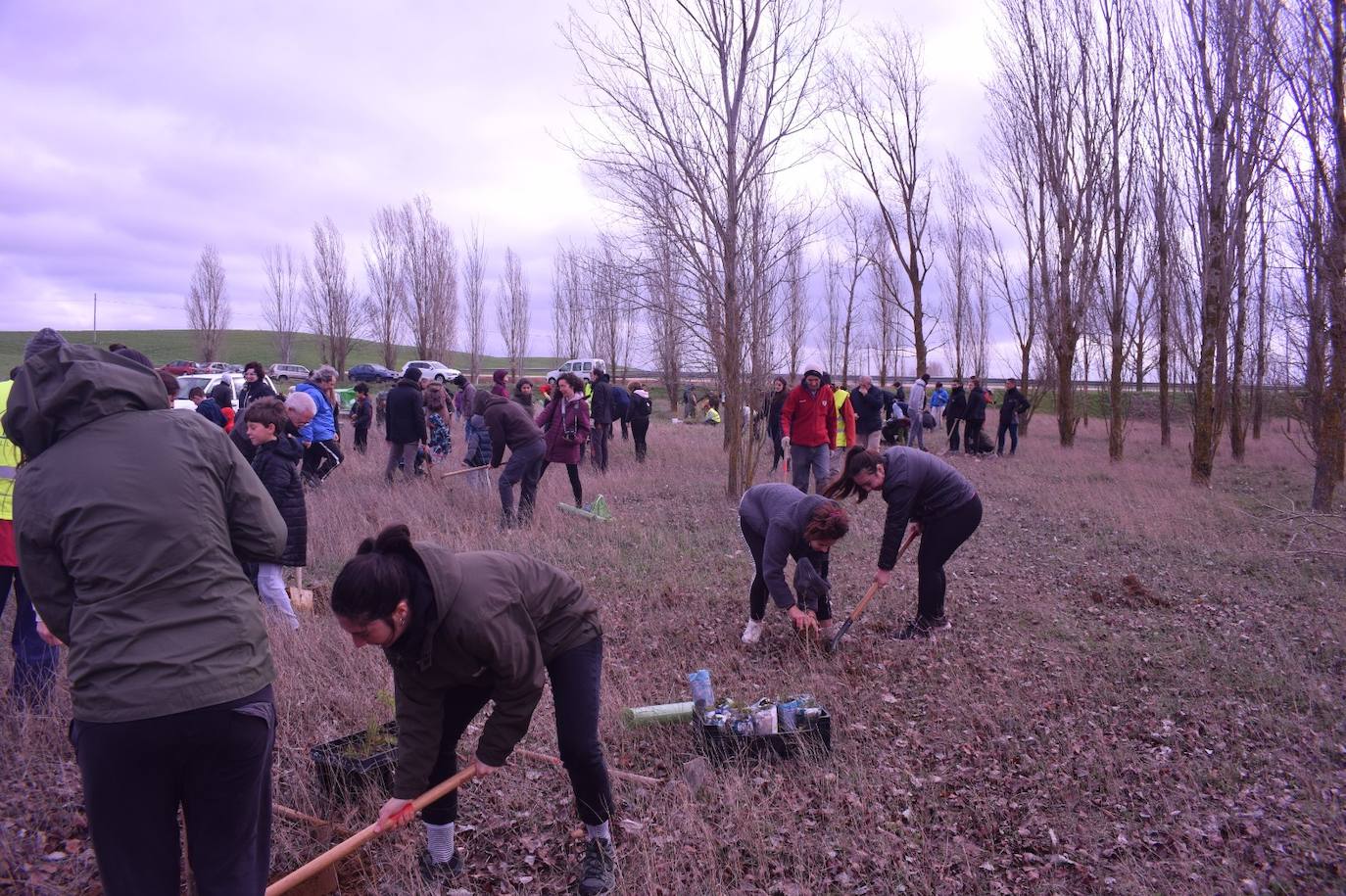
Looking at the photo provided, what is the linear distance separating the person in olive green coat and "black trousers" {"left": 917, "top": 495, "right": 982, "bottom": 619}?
468cm

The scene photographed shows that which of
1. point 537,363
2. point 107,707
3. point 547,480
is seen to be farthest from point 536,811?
point 537,363

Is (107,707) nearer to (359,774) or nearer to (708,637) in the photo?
(359,774)

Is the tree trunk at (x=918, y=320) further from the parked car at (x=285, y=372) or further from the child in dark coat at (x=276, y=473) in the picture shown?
the parked car at (x=285, y=372)

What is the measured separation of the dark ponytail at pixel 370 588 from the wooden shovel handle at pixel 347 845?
91cm

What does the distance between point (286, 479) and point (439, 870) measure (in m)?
3.11

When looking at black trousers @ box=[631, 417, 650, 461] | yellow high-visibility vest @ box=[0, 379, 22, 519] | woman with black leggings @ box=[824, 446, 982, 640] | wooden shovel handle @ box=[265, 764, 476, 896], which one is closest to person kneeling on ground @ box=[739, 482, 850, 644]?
woman with black leggings @ box=[824, 446, 982, 640]

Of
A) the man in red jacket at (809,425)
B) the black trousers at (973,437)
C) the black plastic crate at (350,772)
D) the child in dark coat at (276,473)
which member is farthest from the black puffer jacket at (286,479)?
the black trousers at (973,437)

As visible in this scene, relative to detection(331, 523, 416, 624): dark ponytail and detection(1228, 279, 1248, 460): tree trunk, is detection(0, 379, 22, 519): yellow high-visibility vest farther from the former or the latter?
detection(1228, 279, 1248, 460): tree trunk

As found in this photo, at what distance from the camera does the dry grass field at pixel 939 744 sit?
347 centimetres

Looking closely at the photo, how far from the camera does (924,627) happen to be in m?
6.16

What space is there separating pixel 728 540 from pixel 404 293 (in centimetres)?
3129

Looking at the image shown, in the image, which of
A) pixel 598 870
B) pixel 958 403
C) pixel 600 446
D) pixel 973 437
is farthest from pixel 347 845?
pixel 973 437

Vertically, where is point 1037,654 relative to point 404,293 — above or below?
below

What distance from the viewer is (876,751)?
440 centimetres
